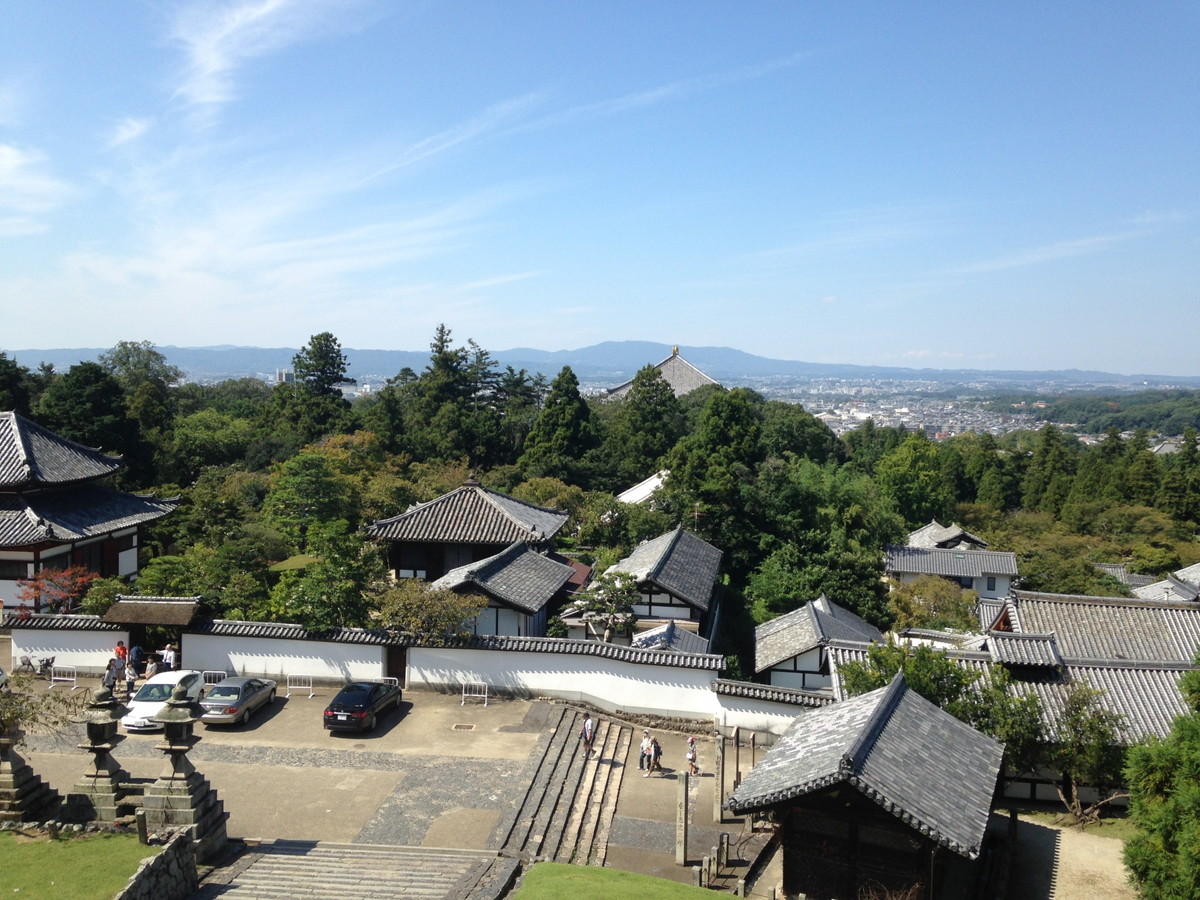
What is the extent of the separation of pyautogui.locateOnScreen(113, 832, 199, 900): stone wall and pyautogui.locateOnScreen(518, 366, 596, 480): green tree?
3787 cm

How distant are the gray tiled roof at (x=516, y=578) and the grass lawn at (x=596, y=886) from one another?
401 inches

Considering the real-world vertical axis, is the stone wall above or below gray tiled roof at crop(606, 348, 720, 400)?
below

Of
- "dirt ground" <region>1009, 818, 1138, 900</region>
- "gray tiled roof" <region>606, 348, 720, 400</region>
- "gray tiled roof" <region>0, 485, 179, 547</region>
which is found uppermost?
"gray tiled roof" <region>606, 348, 720, 400</region>

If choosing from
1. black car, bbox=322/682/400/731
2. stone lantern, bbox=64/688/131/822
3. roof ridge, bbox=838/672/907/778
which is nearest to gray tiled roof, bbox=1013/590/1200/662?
roof ridge, bbox=838/672/907/778

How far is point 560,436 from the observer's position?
171 ft

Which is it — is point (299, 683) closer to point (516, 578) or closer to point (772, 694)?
point (516, 578)

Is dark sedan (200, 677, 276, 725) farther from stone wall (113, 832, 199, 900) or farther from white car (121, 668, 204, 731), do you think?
stone wall (113, 832, 199, 900)

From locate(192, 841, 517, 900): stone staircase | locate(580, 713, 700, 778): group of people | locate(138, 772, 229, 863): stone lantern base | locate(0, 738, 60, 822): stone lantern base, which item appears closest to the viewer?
locate(192, 841, 517, 900): stone staircase

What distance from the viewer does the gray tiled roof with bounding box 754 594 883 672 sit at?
25.2m

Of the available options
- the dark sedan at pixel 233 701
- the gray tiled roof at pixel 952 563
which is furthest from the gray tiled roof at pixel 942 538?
the dark sedan at pixel 233 701

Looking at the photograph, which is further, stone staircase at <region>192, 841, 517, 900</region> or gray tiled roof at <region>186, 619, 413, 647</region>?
gray tiled roof at <region>186, 619, 413, 647</region>

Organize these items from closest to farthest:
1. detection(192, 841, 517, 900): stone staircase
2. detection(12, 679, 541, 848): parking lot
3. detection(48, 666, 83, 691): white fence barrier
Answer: detection(192, 841, 517, 900): stone staircase
detection(12, 679, 541, 848): parking lot
detection(48, 666, 83, 691): white fence barrier

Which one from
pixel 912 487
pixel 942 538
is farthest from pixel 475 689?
pixel 912 487

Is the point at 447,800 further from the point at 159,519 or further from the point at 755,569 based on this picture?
the point at 755,569
